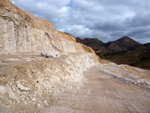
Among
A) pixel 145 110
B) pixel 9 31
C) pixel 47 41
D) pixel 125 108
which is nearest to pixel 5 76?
pixel 125 108

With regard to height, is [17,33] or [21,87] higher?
[17,33]

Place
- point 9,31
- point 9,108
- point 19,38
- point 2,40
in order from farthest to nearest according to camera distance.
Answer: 1. point 19,38
2. point 9,31
3. point 2,40
4. point 9,108

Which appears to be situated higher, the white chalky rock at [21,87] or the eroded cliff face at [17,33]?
the eroded cliff face at [17,33]

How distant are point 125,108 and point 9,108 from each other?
5.49 meters

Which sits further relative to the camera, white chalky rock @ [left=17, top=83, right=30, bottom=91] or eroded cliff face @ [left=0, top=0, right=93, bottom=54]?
eroded cliff face @ [left=0, top=0, right=93, bottom=54]

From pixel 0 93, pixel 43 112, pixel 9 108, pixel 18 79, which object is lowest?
pixel 43 112

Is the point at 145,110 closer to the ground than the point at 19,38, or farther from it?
closer to the ground

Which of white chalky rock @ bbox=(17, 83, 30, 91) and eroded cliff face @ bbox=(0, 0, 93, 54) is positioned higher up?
eroded cliff face @ bbox=(0, 0, 93, 54)

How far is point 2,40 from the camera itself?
1480 cm

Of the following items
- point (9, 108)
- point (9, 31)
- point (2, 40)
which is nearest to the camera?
point (9, 108)

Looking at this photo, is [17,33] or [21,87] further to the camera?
[17,33]

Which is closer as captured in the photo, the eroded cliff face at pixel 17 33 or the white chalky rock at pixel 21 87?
the white chalky rock at pixel 21 87

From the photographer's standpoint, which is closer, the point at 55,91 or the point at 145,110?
the point at 145,110

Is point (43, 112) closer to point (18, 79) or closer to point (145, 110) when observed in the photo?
point (18, 79)
